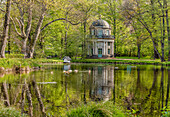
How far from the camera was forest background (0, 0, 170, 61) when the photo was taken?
29469 mm

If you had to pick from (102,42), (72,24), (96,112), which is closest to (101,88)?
(96,112)

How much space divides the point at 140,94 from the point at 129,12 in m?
31.8

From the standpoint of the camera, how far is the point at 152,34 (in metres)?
42.2

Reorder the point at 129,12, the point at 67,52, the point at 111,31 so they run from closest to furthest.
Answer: the point at 129,12 < the point at 67,52 < the point at 111,31

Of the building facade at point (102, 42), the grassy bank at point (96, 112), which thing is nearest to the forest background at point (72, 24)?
the building facade at point (102, 42)

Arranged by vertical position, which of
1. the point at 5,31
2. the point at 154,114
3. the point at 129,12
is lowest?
the point at 154,114

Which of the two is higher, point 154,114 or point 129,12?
point 129,12

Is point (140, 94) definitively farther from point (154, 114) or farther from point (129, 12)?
point (129, 12)

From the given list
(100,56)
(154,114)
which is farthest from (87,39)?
(154,114)

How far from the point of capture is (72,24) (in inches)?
1183

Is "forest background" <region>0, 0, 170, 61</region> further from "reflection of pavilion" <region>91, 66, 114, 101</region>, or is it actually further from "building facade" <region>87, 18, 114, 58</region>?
"reflection of pavilion" <region>91, 66, 114, 101</region>

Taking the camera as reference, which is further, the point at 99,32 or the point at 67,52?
the point at 99,32

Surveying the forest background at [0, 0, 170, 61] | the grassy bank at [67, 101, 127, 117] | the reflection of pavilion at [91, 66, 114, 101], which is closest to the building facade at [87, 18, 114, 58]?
the forest background at [0, 0, 170, 61]

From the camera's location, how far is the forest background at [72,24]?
29.5 m
